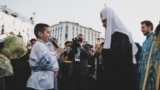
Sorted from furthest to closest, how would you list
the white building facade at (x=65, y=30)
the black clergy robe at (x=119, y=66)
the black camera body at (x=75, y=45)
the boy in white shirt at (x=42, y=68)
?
the white building facade at (x=65, y=30)
the black camera body at (x=75, y=45)
the boy in white shirt at (x=42, y=68)
the black clergy robe at (x=119, y=66)

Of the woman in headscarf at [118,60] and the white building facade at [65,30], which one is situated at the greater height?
the white building facade at [65,30]

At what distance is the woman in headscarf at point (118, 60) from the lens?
159 inches

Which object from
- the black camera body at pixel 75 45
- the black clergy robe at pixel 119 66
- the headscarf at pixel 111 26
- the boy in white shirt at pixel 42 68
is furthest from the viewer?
the black camera body at pixel 75 45

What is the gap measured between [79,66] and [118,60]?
14.1ft

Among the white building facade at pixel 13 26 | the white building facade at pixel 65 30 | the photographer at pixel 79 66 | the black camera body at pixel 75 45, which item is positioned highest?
the white building facade at pixel 65 30

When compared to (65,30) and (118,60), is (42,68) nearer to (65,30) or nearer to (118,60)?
(118,60)

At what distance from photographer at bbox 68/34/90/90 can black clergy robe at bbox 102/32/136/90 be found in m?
4.13

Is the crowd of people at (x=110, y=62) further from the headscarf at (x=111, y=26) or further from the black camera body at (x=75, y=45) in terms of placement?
the black camera body at (x=75, y=45)

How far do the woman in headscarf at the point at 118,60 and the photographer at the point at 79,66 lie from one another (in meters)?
4.06

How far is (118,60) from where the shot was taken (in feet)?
13.3

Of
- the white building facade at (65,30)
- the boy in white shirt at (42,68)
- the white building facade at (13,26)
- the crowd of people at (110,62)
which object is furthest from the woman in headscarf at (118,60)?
the white building facade at (65,30)

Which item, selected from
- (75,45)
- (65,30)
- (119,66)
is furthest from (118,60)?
(65,30)

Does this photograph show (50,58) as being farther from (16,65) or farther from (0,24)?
(0,24)

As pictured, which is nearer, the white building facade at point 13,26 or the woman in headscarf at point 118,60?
the woman in headscarf at point 118,60
